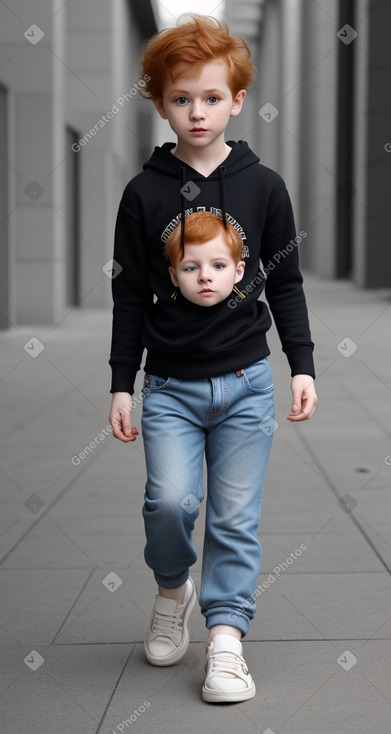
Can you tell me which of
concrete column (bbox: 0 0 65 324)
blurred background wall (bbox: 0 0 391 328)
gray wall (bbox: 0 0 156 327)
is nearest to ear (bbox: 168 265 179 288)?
blurred background wall (bbox: 0 0 391 328)

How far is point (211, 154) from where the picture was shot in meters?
3.01

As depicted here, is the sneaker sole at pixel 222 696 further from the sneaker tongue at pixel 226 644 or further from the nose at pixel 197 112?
the nose at pixel 197 112

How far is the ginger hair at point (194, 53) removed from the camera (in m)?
2.86

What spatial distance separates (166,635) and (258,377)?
0.79 metres

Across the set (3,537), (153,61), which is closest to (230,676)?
(153,61)

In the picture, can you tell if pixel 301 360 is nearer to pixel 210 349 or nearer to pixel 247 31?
pixel 210 349

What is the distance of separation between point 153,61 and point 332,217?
28794mm

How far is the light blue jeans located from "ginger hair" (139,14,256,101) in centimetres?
77

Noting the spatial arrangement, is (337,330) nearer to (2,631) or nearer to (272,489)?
(272,489)

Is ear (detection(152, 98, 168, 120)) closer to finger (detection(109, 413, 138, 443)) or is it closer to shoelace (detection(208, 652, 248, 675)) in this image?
finger (detection(109, 413, 138, 443))

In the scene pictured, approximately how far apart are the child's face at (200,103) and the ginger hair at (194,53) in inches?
0.7

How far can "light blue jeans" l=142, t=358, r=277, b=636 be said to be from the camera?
300 cm

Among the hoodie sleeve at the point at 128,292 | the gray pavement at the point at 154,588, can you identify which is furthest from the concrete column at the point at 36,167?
the hoodie sleeve at the point at 128,292

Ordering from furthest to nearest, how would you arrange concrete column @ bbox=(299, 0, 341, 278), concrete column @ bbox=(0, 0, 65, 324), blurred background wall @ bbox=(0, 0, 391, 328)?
concrete column @ bbox=(299, 0, 341, 278) < blurred background wall @ bbox=(0, 0, 391, 328) < concrete column @ bbox=(0, 0, 65, 324)
